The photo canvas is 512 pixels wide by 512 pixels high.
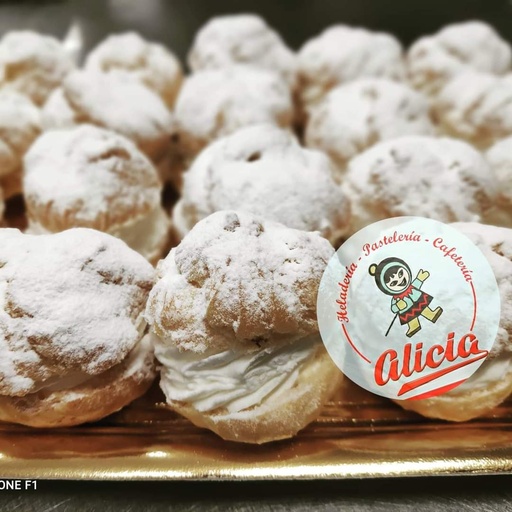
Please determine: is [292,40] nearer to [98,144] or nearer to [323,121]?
[323,121]

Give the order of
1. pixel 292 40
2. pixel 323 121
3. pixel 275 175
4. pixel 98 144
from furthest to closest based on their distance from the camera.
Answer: pixel 292 40 → pixel 323 121 → pixel 98 144 → pixel 275 175

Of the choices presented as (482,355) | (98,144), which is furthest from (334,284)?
(98,144)

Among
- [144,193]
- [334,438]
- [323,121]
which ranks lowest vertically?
[334,438]

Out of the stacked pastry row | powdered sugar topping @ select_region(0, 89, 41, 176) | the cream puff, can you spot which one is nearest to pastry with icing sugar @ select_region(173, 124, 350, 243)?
the stacked pastry row

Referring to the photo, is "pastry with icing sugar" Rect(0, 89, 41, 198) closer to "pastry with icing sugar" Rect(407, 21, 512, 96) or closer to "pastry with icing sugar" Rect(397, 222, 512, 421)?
"pastry with icing sugar" Rect(397, 222, 512, 421)

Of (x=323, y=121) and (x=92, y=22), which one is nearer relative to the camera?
(x=323, y=121)

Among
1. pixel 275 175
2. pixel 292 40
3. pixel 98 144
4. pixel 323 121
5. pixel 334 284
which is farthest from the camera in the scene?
pixel 292 40

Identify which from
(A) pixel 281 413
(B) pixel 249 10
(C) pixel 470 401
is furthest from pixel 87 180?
(B) pixel 249 10
